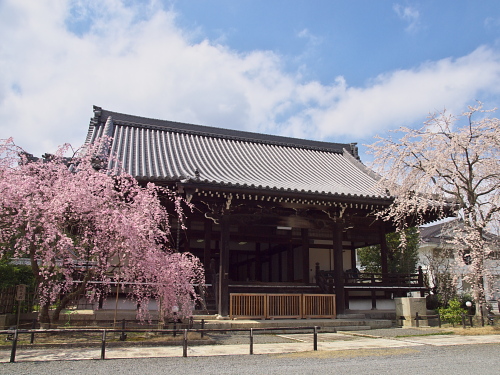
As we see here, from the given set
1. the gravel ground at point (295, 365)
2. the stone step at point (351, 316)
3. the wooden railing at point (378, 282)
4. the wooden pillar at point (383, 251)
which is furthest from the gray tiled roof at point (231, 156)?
the gravel ground at point (295, 365)

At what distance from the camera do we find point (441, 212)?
14586 millimetres

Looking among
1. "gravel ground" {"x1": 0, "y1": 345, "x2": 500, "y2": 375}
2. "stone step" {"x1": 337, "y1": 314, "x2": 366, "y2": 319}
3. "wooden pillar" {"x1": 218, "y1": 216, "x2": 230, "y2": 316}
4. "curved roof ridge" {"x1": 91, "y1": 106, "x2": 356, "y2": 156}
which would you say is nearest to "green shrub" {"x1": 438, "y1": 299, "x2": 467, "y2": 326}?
"stone step" {"x1": 337, "y1": 314, "x2": 366, "y2": 319}

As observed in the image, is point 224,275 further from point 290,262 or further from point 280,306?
point 290,262

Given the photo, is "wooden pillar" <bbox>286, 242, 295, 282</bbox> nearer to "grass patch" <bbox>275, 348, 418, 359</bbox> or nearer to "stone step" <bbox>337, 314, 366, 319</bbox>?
"stone step" <bbox>337, 314, 366, 319</bbox>

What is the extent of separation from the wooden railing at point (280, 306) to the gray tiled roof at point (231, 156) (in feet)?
11.4

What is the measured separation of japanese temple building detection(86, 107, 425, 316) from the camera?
44.7ft

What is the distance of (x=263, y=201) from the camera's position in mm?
14328

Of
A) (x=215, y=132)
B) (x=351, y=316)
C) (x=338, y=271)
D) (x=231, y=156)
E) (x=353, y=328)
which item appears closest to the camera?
(x=353, y=328)

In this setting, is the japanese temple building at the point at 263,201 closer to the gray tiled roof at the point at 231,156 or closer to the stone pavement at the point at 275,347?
the gray tiled roof at the point at 231,156

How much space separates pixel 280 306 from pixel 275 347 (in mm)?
4400

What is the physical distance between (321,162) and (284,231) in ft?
18.6

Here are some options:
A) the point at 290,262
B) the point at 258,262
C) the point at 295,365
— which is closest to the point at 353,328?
the point at 290,262

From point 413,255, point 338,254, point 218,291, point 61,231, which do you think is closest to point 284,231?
point 338,254

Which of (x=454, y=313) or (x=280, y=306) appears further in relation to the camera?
(x=280, y=306)
